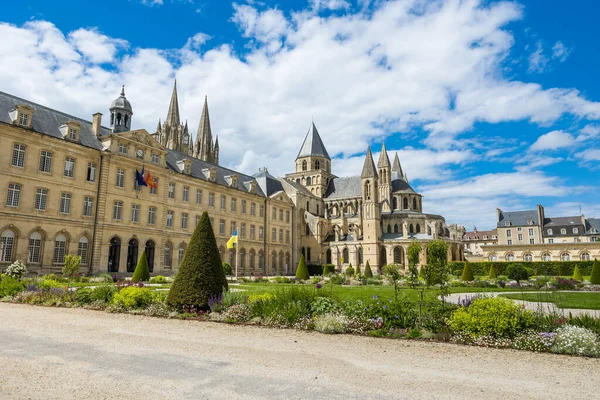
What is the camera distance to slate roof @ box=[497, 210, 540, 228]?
6863 cm

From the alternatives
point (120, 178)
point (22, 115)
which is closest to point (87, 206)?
point (120, 178)

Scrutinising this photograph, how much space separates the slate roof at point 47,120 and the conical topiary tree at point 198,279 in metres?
21.6

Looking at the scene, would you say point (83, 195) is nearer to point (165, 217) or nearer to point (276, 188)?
point (165, 217)

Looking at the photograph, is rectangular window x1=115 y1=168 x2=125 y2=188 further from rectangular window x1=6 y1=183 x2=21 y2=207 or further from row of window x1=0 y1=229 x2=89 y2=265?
rectangular window x1=6 y1=183 x2=21 y2=207

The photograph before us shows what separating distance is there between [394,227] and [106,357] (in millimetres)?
54514

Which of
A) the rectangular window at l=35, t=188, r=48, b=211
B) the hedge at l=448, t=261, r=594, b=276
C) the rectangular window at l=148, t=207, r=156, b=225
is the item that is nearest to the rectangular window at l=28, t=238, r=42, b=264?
the rectangular window at l=35, t=188, r=48, b=211

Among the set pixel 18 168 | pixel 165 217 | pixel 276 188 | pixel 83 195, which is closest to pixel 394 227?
pixel 276 188

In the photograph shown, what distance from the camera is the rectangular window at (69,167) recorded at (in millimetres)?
28578

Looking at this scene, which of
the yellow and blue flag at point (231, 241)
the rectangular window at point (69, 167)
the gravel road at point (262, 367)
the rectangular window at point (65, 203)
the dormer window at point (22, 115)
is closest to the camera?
the gravel road at point (262, 367)

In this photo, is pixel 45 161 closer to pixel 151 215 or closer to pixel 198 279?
pixel 151 215

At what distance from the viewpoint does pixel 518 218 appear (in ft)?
228

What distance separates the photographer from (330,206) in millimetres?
64812

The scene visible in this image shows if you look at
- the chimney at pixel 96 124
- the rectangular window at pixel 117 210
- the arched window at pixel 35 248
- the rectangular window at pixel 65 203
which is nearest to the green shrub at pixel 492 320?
the arched window at pixel 35 248

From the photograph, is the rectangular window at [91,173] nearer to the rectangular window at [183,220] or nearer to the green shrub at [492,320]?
the rectangular window at [183,220]
